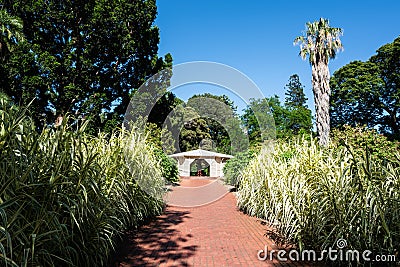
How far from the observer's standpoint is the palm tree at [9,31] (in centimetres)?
1506

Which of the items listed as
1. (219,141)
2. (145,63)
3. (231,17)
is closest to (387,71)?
(219,141)

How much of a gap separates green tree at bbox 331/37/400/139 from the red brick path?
26976 millimetres

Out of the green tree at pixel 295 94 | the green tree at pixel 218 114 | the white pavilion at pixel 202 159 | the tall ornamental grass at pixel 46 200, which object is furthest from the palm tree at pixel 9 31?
the green tree at pixel 295 94

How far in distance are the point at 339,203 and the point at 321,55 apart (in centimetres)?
1442

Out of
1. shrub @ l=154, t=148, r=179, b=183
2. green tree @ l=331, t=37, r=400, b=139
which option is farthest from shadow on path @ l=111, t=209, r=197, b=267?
green tree @ l=331, t=37, r=400, b=139

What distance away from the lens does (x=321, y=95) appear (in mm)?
16344

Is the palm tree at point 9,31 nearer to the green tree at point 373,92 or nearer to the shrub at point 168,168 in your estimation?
the shrub at point 168,168

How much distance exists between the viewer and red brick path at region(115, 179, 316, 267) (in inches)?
166

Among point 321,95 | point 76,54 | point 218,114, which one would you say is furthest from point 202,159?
point 321,95

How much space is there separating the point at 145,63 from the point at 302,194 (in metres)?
18.7

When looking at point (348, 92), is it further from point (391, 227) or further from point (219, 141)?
point (391, 227)

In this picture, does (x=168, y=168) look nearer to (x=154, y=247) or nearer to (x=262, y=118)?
(x=154, y=247)

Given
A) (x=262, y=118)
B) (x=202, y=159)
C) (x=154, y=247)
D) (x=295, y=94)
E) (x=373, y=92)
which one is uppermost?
(x=295, y=94)

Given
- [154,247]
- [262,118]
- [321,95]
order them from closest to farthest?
[154,247], [321,95], [262,118]
